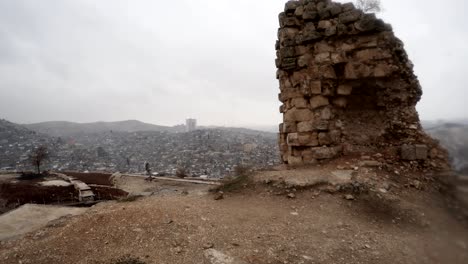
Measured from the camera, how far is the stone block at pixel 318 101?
331 inches

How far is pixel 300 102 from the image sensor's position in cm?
869

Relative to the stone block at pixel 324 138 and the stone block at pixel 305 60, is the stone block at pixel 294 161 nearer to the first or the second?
the stone block at pixel 324 138

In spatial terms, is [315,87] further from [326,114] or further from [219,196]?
→ [219,196]

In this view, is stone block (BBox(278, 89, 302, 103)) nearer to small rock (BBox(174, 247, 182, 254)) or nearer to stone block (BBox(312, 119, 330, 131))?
stone block (BBox(312, 119, 330, 131))

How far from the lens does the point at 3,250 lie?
457 cm

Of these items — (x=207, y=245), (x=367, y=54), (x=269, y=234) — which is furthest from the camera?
(x=367, y=54)

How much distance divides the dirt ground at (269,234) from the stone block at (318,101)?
299 centimetres

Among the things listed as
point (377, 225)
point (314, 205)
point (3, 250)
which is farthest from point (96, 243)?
point (377, 225)

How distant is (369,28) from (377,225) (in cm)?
522

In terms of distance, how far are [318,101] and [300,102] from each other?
51 centimetres

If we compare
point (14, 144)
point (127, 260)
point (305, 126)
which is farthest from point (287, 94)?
point (14, 144)

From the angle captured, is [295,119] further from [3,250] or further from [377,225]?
[3,250]

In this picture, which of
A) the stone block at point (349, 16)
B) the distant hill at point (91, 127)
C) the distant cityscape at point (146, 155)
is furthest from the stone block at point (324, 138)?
the distant hill at point (91, 127)

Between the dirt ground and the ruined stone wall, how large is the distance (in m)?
2.06
